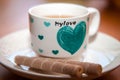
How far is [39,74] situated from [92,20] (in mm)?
267

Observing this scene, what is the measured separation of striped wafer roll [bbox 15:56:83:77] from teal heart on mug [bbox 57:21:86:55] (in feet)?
0.22

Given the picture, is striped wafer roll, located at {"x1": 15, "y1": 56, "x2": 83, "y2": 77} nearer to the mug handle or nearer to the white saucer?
the white saucer

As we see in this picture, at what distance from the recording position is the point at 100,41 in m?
0.65

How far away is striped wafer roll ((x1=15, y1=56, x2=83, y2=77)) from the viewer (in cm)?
40

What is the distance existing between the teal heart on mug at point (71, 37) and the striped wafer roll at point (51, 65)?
7cm

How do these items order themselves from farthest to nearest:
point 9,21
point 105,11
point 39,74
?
point 105,11, point 9,21, point 39,74

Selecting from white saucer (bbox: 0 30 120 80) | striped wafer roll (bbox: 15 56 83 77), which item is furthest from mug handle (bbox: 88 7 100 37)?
striped wafer roll (bbox: 15 56 83 77)

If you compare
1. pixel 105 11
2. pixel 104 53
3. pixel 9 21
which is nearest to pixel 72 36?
pixel 104 53

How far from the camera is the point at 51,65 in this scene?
427 millimetres

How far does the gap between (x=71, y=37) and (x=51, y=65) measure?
9cm

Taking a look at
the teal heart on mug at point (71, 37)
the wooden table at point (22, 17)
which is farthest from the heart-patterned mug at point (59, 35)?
the wooden table at point (22, 17)

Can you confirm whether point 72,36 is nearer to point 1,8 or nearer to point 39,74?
point 39,74

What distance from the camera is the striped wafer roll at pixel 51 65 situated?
15.6 inches

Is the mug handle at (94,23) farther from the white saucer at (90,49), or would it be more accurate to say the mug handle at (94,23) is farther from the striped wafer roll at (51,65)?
the striped wafer roll at (51,65)
